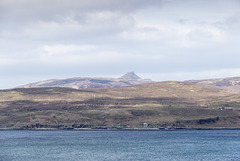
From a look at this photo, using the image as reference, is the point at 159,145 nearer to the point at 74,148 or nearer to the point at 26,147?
the point at 74,148

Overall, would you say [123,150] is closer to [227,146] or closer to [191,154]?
[191,154]

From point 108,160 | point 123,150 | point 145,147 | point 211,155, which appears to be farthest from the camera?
point 145,147

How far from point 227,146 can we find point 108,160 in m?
56.1

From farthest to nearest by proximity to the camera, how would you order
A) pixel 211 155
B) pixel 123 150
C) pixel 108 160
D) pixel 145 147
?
pixel 145 147 < pixel 123 150 < pixel 211 155 < pixel 108 160

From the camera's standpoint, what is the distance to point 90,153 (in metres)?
128

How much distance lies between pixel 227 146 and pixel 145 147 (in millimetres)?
29859

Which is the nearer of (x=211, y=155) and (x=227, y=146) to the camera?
(x=211, y=155)

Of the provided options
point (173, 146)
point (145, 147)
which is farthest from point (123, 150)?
point (173, 146)

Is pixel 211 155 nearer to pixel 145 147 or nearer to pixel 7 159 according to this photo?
pixel 145 147

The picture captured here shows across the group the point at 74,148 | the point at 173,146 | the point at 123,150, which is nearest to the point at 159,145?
the point at 173,146

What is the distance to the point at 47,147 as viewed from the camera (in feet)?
485

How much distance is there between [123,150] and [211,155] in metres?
28.6

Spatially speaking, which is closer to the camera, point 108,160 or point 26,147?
point 108,160

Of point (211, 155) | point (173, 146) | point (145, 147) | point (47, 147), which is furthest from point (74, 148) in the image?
point (211, 155)
